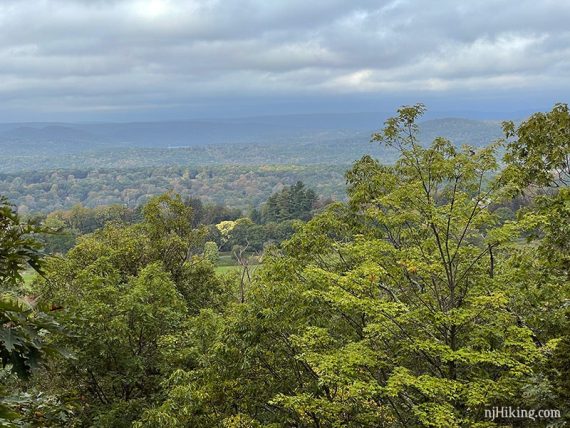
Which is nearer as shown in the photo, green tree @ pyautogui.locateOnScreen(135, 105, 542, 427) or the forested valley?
the forested valley

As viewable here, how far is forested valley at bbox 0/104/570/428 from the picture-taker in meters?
7.06

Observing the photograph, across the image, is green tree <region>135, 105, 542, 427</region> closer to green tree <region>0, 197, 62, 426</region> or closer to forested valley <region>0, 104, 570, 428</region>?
forested valley <region>0, 104, 570, 428</region>

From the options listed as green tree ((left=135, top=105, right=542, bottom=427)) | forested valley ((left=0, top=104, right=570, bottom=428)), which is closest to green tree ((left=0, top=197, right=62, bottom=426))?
forested valley ((left=0, top=104, right=570, bottom=428))

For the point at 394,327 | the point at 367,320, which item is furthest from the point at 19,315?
the point at 367,320

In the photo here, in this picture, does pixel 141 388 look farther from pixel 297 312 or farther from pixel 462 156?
pixel 462 156

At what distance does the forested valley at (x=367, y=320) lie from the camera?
7.06 m

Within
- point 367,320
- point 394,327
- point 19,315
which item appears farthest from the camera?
point 367,320

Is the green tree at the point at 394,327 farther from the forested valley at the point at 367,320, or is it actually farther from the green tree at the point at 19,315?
the green tree at the point at 19,315

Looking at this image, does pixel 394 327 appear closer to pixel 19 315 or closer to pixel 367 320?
pixel 367 320

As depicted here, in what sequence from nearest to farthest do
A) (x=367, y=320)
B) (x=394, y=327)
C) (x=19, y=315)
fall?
(x=19, y=315)
(x=394, y=327)
(x=367, y=320)

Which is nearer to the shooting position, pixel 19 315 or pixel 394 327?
pixel 19 315

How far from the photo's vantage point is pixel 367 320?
10.7m

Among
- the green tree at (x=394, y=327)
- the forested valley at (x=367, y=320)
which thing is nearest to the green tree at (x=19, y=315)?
the forested valley at (x=367, y=320)

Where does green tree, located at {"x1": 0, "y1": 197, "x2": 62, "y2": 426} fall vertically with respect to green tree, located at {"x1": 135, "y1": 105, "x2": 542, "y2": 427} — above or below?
above
